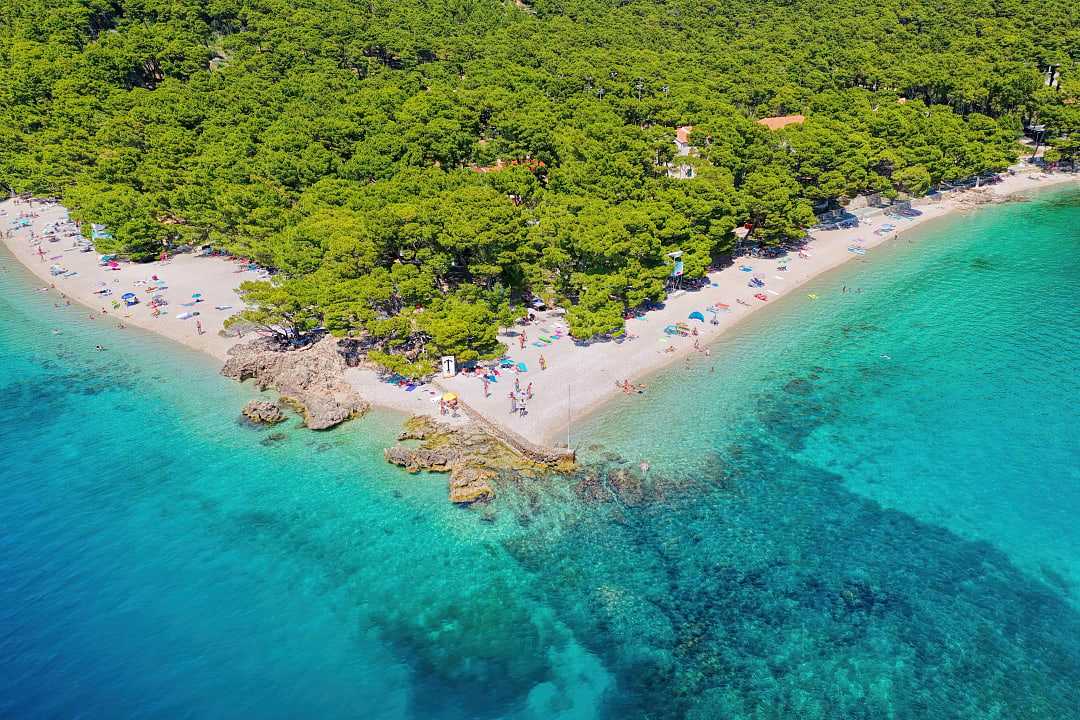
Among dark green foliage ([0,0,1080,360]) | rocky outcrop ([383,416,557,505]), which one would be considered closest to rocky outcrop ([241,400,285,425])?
dark green foliage ([0,0,1080,360])

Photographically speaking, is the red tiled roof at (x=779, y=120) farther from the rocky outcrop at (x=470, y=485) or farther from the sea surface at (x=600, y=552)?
the rocky outcrop at (x=470, y=485)

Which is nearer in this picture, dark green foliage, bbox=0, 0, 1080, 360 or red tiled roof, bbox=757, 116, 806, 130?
dark green foliage, bbox=0, 0, 1080, 360

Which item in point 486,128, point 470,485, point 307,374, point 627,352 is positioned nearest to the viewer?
point 470,485

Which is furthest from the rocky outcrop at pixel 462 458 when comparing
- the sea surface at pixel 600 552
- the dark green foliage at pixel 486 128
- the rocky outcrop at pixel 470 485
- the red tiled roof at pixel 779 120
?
the red tiled roof at pixel 779 120

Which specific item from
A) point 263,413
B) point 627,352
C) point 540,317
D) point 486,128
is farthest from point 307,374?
point 486,128

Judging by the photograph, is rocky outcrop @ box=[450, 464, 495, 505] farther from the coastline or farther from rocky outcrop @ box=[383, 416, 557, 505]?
the coastline

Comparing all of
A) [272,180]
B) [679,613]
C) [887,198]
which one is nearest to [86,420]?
[272,180]

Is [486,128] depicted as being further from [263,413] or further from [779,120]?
[263,413]
